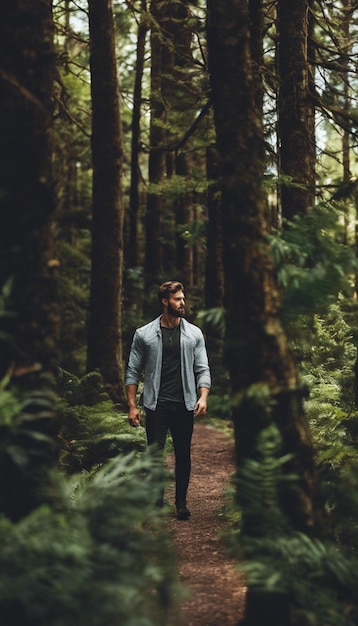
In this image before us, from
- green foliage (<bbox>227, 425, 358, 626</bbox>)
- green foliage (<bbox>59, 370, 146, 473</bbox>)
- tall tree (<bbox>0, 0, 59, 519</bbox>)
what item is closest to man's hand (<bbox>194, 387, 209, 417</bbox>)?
green foliage (<bbox>59, 370, 146, 473</bbox>)

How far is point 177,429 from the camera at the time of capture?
7527mm

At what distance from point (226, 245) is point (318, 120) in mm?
8971

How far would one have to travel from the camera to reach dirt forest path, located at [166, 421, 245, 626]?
15.5ft

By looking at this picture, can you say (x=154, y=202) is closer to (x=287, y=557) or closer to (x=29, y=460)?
(x=29, y=460)

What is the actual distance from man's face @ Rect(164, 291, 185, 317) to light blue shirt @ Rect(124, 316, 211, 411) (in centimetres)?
29

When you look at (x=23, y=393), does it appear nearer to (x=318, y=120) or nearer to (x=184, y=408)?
(x=184, y=408)

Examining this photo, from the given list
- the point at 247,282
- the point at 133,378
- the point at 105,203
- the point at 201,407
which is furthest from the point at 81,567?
the point at 105,203

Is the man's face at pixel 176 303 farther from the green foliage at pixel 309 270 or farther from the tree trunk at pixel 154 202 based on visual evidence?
the tree trunk at pixel 154 202

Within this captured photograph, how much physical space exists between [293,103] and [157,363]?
3.91 meters

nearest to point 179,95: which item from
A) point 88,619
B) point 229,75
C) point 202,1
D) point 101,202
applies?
point 101,202

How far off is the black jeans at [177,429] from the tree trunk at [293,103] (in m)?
2.95

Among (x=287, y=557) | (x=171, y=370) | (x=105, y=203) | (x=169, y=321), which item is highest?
(x=105, y=203)

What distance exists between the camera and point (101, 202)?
12.0m

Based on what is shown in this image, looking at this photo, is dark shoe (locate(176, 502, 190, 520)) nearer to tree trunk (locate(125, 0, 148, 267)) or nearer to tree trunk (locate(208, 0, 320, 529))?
tree trunk (locate(208, 0, 320, 529))
